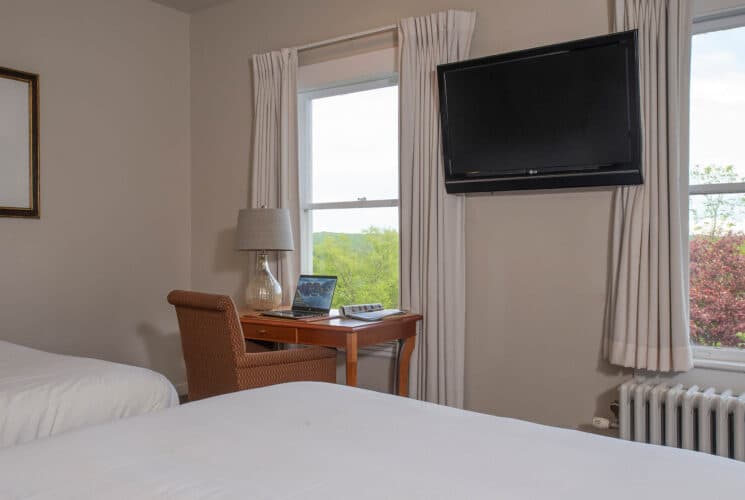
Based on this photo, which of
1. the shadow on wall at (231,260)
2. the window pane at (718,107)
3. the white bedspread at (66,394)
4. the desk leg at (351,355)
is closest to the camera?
the white bedspread at (66,394)

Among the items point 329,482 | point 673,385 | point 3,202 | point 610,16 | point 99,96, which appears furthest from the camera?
point 99,96

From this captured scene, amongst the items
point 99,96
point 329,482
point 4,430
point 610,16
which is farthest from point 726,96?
point 99,96

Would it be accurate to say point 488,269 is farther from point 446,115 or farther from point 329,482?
point 329,482

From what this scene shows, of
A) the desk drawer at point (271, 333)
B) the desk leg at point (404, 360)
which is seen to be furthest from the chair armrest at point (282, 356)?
the desk leg at point (404, 360)

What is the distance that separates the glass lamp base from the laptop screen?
21 cm

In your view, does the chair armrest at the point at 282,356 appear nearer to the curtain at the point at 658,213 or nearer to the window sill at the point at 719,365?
the curtain at the point at 658,213

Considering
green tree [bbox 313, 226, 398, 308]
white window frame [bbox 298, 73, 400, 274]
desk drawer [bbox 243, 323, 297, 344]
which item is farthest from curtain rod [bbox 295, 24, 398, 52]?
desk drawer [bbox 243, 323, 297, 344]

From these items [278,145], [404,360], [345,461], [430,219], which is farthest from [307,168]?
[345,461]

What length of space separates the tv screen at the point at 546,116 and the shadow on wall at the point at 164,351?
2.41m

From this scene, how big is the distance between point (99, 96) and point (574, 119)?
293 centimetres

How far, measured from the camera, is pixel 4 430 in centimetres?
193

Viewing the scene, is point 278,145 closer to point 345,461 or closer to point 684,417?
point 684,417

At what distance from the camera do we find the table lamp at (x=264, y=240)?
3717 mm

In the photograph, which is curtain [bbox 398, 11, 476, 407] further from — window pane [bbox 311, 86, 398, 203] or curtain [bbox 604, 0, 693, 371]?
curtain [bbox 604, 0, 693, 371]
